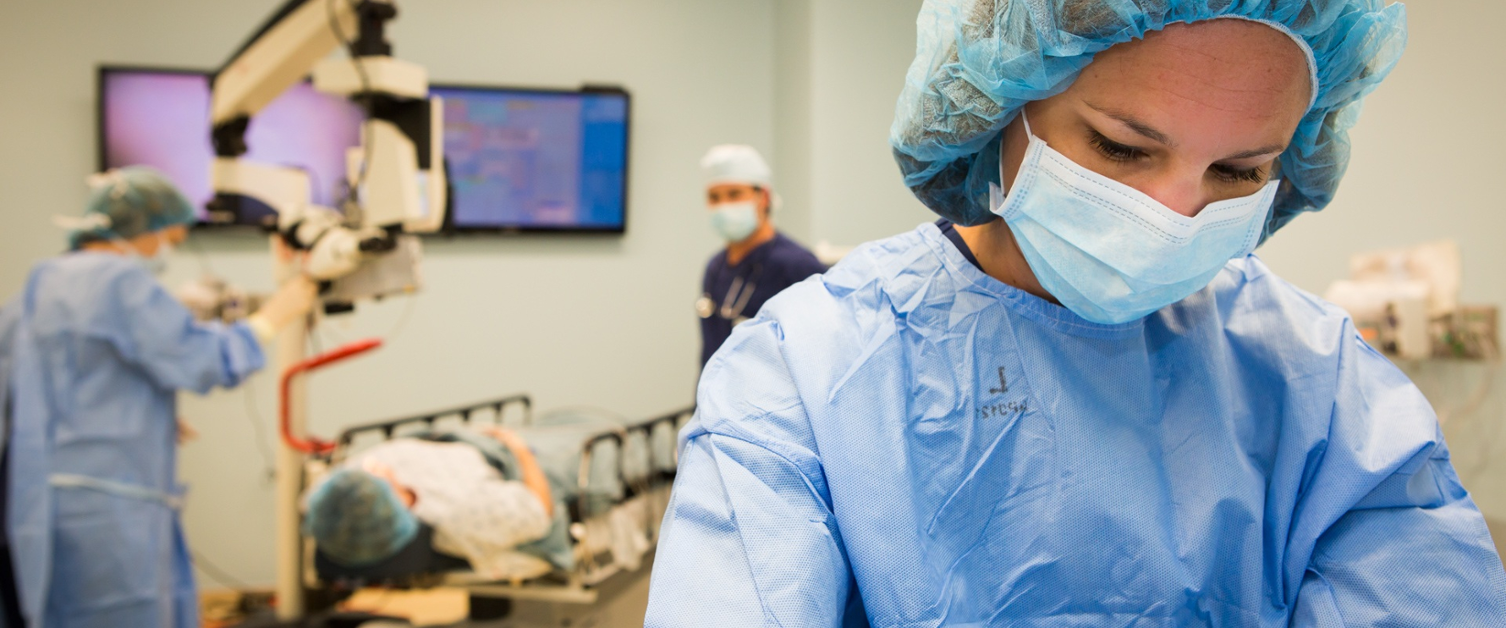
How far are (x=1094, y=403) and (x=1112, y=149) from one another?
8.6 inches

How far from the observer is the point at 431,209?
6.88 ft

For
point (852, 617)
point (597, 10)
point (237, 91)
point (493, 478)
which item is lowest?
point (493, 478)

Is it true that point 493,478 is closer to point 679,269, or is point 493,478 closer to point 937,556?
point 679,269

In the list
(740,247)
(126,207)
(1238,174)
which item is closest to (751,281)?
(740,247)

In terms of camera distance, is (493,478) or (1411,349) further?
(493,478)

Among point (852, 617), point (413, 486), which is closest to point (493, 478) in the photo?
point (413, 486)

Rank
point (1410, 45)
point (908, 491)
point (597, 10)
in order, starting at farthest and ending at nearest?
point (597, 10), point (1410, 45), point (908, 491)

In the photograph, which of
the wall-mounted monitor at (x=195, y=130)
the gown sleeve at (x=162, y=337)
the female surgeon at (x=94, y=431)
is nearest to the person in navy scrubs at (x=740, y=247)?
the female surgeon at (x=94, y=431)

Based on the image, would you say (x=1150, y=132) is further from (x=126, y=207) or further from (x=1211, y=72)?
(x=126, y=207)

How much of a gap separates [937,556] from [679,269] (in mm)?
3276

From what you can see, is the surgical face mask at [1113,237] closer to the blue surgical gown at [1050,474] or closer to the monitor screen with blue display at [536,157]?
the blue surgical gown at [1050,474]

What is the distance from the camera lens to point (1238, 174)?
721mm

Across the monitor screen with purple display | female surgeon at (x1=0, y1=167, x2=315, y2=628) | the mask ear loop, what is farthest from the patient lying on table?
the mask ear loop

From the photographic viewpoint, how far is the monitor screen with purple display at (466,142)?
10.8 feet
